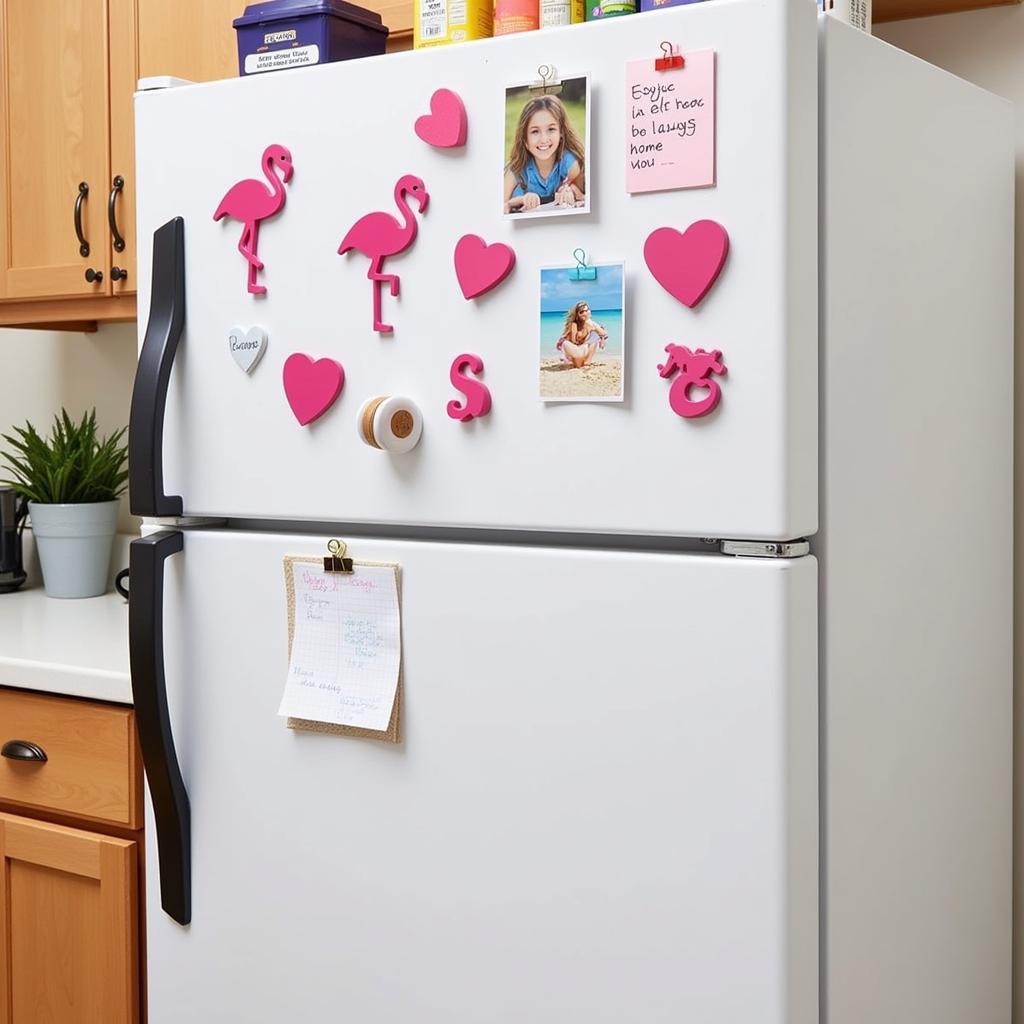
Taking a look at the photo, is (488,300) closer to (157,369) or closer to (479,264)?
(479,264)

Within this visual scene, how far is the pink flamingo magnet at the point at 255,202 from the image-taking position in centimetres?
120

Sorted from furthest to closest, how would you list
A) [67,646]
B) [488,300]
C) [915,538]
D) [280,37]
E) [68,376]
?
1. [68,376]
2. [67,646]
3. [280,37]
4. [915,538]
5. [488,300]

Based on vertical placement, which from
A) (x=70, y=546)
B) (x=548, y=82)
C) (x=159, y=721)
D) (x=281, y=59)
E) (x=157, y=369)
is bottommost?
(x=159, y=721)

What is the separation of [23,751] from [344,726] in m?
0.66

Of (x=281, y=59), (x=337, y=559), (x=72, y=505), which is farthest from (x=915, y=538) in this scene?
(x=72, y=505)

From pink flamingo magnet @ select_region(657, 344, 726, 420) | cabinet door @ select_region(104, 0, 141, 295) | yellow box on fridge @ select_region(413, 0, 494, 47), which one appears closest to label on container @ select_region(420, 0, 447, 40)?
yellow box on fridge @ select_region(413, 0, 494, 47)

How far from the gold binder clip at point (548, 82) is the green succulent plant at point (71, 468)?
55.7 inches

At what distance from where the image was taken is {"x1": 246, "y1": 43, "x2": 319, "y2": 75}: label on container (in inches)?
50.8

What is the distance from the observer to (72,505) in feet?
7.29

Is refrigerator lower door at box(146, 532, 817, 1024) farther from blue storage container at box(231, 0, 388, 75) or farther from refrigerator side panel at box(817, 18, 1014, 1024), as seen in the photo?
blue storage container at box(231, 0, 388, 75)

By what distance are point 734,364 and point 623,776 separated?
365mm

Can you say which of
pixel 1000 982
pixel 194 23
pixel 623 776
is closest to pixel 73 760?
pixel 623 776

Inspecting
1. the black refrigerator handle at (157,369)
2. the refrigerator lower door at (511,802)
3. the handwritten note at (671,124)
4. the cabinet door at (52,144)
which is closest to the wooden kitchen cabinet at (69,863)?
the refrigerator lower door at (511,802)

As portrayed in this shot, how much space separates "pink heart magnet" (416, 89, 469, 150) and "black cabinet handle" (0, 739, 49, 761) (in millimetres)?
992
